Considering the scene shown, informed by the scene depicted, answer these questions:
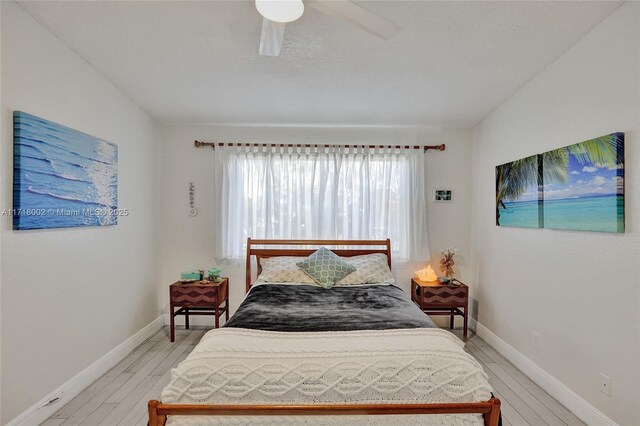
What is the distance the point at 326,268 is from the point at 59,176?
7.58ft

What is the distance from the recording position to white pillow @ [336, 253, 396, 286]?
3303 mm

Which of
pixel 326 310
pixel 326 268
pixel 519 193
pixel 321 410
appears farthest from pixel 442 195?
pixel 321 410

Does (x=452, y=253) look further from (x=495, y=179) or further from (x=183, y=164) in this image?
(x=183, y=164)

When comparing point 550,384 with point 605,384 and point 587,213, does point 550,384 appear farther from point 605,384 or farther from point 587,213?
point 587,213

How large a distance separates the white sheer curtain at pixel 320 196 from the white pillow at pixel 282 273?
0.52m

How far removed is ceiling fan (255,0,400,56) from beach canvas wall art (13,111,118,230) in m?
1.61

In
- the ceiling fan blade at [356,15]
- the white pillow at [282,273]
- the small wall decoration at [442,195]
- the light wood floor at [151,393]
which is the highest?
the ceiling fan blade at [356,15]

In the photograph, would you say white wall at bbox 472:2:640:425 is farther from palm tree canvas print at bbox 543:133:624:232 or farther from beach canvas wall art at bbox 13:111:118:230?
beach canvas wall art at bbox 13:111:118:230

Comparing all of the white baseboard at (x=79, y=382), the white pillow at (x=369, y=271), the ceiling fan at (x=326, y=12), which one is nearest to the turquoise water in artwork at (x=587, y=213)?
the white pillow at (x=369, y=271)

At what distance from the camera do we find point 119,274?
308 cm

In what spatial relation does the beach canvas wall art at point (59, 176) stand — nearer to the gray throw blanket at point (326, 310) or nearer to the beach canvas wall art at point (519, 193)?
the gray throw blanket at point (326, 310)

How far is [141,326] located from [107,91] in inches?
93.6

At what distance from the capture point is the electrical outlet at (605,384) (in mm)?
1944

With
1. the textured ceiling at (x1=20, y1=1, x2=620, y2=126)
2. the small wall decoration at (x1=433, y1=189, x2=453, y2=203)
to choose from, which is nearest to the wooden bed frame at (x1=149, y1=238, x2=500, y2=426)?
the textured ceiling at (x1=20, y1=1, x2=620, y2=126)
